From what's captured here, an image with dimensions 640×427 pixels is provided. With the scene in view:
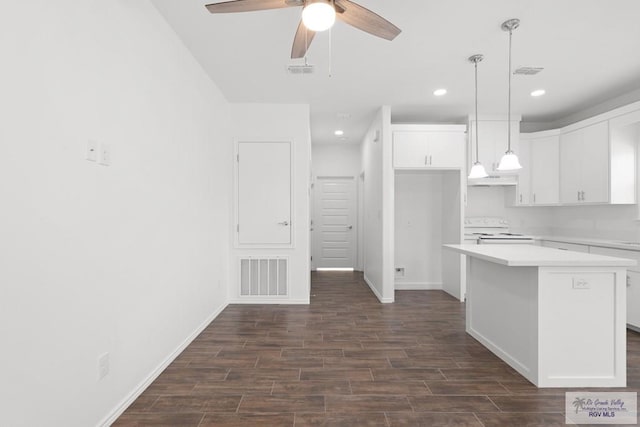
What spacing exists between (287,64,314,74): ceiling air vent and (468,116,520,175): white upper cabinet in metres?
2.69

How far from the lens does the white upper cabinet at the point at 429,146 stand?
4551 mm

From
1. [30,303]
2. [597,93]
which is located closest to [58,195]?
[30,303]

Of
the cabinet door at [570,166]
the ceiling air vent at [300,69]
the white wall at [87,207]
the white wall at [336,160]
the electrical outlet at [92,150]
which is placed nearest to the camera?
the white wall at [87,207]

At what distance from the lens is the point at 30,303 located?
1.36 meters

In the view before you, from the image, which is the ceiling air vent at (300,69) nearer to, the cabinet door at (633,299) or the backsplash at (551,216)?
the backsplash at (551,216)

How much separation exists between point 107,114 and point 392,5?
6.90 feet

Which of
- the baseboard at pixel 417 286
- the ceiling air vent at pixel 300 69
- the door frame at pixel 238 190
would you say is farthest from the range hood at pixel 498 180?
the ceiling air vent at pixel 300 69

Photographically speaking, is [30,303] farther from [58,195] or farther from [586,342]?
[586,342]

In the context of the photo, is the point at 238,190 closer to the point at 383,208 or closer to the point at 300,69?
the point at 300,69

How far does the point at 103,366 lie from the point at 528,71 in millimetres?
4485

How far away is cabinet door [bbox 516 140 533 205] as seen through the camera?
4758 millimetres

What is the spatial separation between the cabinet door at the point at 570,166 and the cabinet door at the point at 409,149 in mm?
1978

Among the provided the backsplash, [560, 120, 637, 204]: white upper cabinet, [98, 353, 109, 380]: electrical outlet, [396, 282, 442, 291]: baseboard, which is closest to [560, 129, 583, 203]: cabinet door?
[560, 120, 637, 204]: white upper cabinet

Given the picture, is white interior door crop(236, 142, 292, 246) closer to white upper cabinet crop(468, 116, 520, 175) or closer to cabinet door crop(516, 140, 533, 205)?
white upper cabinet crop(468, 116, 520, 175)
